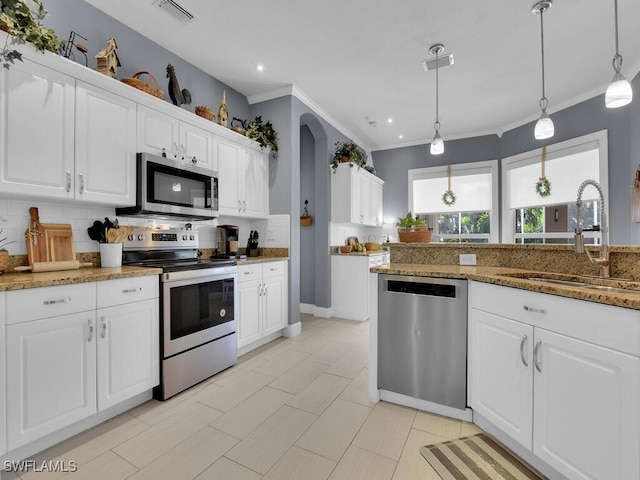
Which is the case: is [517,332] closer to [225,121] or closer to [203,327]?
[203,327]

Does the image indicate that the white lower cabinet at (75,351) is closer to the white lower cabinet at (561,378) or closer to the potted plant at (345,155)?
the white lower cabinet at (561,378)

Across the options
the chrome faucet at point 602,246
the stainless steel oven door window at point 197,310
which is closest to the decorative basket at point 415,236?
the chrome faucet at point 602,246

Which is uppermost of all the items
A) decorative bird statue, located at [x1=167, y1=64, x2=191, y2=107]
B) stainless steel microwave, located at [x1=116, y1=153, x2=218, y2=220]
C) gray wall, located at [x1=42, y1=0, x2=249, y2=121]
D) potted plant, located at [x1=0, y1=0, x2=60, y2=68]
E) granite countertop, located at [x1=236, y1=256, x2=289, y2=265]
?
gray wall, located at [x1=42, y1=0, x2=249, y2=121]

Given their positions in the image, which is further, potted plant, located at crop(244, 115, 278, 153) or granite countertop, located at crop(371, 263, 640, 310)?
potted plant, located at crop(244, 115, 278, 153)

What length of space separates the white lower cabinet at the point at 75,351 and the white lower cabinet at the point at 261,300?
923mm

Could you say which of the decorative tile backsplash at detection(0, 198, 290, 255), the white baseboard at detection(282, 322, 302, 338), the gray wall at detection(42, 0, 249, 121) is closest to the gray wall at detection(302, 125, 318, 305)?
the white baseboard at detection(282, 322, 302, 338)

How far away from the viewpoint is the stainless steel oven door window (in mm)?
2191

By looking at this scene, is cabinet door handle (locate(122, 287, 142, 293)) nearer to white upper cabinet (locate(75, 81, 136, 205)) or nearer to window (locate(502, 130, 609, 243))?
white upper cabinet (locate(75, 81, 136, 205))

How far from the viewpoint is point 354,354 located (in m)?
3.07

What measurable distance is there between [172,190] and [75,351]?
1.41 metres

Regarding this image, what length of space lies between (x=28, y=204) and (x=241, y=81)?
244cm

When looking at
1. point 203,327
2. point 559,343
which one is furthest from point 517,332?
point 203,327

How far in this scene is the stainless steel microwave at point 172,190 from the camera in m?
2.39

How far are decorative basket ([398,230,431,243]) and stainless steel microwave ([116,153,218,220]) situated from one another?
1.85 metres
